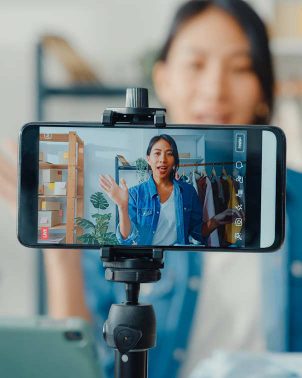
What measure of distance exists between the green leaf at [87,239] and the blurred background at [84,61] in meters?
1.29

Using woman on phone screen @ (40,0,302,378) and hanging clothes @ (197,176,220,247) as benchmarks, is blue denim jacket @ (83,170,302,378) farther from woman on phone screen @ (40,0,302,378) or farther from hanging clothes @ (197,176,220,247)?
hanging clothes @ (197,176,220,247)

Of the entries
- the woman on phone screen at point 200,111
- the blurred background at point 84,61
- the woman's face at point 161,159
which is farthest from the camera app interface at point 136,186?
the blurred background at point 84,61

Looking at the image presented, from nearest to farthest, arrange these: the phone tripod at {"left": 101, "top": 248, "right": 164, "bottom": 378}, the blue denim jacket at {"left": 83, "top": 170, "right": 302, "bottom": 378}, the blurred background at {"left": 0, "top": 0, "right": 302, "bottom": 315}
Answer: the phone tripod at {"left": 101, "top": 248, "right": 164, "bottom": 378} < the blue denim jacket at {"left": 83, "top": 170, "right": 302, "bottom": 378} < the blurred background at {"left": 0, "top": 0, "right": 302, "bottom": 315}

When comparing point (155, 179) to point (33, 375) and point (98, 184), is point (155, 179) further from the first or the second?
point (33, 375)

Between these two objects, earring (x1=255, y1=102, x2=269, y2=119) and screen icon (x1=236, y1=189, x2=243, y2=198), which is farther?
earring (x1=255, y1=102, x2=269, y2=119)

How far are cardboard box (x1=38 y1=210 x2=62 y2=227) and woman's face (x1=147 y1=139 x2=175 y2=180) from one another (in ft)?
0.23

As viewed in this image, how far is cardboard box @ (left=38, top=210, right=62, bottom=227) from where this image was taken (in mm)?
480

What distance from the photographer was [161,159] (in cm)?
48

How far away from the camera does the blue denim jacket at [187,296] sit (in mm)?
1055

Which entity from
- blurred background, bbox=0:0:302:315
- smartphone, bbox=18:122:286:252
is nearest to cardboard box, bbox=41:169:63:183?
smartphone, bbox=18:122:286:252

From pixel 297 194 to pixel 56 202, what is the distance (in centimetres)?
71

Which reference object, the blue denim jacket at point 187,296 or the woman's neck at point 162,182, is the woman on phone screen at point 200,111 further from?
the woman's neck at point 162,182

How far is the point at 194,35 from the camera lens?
110cm

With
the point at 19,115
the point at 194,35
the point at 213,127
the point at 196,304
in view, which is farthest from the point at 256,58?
the point at 19,115
